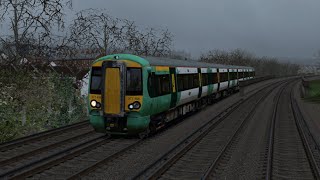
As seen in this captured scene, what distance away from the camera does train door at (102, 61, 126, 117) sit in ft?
40.1

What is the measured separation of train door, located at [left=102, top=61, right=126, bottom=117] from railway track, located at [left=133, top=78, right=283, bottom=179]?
8.00ft

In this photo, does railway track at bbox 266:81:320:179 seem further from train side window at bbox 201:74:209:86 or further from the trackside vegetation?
A: the trackside vegetation

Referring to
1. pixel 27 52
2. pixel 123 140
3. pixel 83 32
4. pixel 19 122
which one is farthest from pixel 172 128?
pixel 83 32

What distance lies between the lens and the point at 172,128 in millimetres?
16125

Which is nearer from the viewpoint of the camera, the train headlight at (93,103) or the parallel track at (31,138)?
the parallel track at (31,138)

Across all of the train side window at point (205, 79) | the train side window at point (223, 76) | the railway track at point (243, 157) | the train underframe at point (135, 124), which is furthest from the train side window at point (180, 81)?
the train side window at point (223, 76)

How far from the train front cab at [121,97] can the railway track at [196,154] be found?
1.83m

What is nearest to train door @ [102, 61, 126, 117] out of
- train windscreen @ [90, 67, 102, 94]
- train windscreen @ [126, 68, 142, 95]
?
train windscreen @ [126, 68, 142, 95]

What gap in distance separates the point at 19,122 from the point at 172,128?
6.82m

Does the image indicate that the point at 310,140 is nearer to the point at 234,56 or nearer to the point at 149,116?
the point at 149,116

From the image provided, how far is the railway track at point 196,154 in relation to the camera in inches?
353

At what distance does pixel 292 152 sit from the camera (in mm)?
11859

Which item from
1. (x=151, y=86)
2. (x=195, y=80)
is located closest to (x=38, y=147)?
(x=151, y=86)

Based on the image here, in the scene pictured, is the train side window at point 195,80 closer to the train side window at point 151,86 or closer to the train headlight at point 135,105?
the train side window at point 151,86
